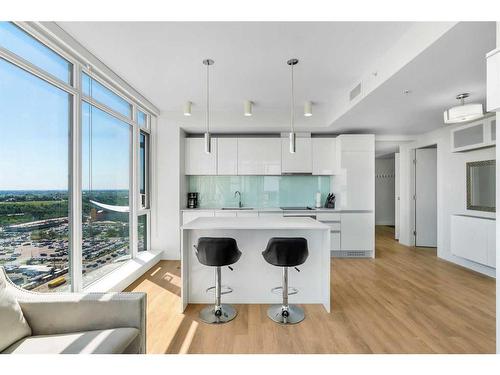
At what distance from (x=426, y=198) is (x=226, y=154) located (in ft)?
15.2

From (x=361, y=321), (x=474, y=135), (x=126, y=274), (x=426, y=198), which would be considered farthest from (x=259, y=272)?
(x=426, y=198)

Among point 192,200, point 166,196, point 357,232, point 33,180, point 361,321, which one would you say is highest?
point 33,180

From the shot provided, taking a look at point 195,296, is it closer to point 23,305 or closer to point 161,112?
point 23,305

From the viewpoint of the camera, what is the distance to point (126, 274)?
3225 mm

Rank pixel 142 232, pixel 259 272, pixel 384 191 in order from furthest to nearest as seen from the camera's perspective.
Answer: pixel 384 191 < pixel 142 232 < pixel 259 272

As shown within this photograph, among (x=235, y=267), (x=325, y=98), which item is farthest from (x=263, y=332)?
(x=325, y=98)

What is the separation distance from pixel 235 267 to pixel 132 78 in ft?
9.12

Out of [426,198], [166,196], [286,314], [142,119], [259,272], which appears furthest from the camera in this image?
[426,198]

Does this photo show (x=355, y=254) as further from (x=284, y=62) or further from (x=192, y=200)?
(x=284, y=62)

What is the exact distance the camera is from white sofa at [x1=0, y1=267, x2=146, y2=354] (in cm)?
129

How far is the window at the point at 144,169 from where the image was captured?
4135 mm

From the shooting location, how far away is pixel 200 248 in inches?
91.2

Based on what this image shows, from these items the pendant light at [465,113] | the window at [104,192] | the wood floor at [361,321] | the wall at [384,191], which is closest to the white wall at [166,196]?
the window at [104,192]

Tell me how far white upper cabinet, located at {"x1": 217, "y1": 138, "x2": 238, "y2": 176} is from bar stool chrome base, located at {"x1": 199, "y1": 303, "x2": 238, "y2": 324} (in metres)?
2.73
